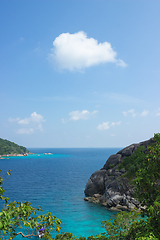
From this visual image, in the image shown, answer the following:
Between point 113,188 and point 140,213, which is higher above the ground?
point 140,213

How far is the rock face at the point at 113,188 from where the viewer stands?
141ft

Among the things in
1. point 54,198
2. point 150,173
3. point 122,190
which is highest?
point 150,173

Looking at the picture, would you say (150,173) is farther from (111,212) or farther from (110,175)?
(110,175)

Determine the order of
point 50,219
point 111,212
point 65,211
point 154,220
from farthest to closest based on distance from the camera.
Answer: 1. point 65,211
2. point 111,212
3. point 154,220
4. point 50,219

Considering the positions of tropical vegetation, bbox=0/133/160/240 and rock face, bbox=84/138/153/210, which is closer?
tropical vegetation, bbox=0/133/160/240

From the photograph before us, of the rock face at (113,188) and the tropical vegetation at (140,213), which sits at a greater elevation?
the tropical vegetation at (140,213)

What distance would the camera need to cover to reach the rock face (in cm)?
4295

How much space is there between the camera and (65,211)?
4334 cm

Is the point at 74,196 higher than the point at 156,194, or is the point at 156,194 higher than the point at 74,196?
the point at 156,194

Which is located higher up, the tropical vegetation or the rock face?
the tropical vegetation

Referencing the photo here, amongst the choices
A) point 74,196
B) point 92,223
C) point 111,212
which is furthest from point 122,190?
Answer: point 74,196

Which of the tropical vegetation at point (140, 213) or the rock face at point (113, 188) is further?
the rock face at point (113, 188)

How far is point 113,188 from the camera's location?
155 feet

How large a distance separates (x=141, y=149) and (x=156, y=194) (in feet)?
151
